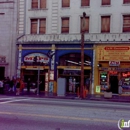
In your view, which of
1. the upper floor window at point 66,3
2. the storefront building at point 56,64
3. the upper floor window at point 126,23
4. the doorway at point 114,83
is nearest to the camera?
the upper floor window at point 126,23

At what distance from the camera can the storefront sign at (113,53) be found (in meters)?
25.5

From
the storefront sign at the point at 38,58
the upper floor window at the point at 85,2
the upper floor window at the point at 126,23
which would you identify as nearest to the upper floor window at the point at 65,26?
the upper floor window at the point at 85,2

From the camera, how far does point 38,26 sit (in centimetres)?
2859

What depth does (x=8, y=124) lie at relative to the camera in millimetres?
8539

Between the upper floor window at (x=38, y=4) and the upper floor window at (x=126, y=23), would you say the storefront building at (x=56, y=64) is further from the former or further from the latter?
the upper floor window at (x=38, y=4)

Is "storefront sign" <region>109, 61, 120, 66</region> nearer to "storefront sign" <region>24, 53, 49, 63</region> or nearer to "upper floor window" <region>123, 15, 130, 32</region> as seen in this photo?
"upper floor window" <region>123, 15, 130, 32</region>

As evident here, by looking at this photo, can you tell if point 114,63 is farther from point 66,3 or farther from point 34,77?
point 34,77

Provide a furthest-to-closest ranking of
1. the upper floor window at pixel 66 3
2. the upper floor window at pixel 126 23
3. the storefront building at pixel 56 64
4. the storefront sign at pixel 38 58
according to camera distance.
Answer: the upper floor window at pixel 66 3
the storefront sign at pixel 38 58
the storefront building at pixel 56 64
the upper floor window at pixel 126 23

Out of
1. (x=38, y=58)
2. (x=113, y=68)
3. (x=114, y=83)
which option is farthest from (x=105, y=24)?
(x=38, y=58)

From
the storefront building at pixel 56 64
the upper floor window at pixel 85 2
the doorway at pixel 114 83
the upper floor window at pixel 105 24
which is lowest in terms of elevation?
the doorway at pixel 114 83

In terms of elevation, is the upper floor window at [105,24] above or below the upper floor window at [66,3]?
below

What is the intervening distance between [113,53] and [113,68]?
148cm

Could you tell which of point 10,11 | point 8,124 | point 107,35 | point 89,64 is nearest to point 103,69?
point 89,64

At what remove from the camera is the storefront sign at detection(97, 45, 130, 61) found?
83.8 feet
